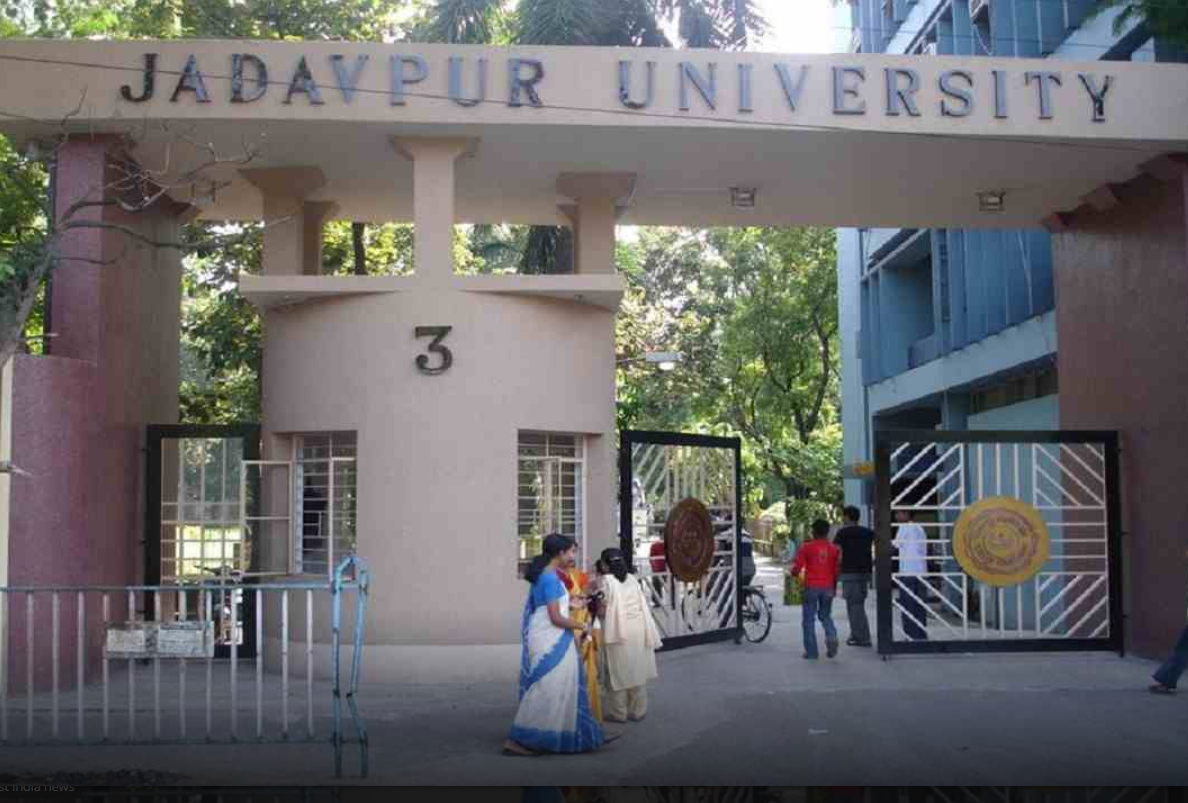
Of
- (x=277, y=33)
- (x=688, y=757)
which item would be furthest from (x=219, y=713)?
(x=277, y=33)

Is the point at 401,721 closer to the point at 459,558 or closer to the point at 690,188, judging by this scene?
the point at 459,558

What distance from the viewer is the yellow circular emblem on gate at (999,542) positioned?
15.3 m

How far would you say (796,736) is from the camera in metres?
10.9

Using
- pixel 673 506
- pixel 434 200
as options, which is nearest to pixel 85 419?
pixel 434 200

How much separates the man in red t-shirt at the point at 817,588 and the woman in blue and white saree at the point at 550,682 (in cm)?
603

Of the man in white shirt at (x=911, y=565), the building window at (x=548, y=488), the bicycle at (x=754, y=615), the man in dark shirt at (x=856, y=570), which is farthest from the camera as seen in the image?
the bicycle at (x=754, y=615)

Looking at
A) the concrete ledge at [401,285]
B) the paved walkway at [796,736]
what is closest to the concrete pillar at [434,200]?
the concrete ledge at [401,285]

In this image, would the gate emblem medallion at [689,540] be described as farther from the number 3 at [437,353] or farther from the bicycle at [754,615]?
the number 3 at [437,353]

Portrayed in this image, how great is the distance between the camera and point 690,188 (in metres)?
16.5

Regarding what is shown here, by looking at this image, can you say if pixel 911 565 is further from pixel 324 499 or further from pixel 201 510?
pixel 201 510

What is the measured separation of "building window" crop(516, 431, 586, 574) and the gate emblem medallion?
1.32m

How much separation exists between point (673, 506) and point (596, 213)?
11.2 ft

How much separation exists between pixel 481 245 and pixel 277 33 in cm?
1134

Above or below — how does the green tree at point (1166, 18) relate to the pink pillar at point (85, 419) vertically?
above
